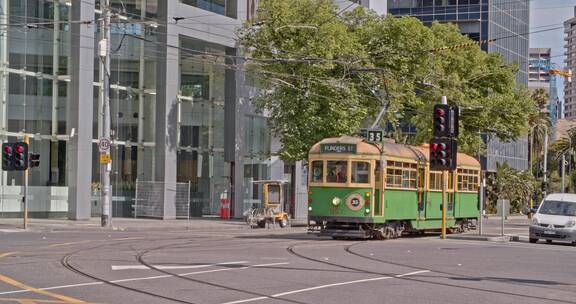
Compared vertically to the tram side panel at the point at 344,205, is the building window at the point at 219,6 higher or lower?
higher

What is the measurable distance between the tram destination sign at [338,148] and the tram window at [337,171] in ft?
1.31

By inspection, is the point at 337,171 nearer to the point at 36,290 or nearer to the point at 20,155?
the point at 20,155

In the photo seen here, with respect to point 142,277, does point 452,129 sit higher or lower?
higher

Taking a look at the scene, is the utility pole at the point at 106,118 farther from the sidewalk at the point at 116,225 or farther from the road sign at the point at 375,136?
the road sign at the point at 375,136

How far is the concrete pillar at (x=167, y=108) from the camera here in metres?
47.4

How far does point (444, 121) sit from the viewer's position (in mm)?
31812

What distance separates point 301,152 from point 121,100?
9455 mm

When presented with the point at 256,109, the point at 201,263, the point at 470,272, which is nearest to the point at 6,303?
the point at 201,263

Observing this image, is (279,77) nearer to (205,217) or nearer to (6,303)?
(205,217)

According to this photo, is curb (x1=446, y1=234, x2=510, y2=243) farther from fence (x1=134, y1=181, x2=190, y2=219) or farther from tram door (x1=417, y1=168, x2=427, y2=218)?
fence (x1=134, y1=181, x2=190, y2=219)

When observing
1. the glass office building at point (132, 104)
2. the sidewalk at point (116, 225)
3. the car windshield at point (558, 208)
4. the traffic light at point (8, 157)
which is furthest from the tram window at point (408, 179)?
the traffic light at point (8, 157)

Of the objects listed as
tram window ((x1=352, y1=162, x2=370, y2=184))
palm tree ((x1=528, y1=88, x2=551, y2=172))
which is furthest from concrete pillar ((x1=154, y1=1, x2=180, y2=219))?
palm tree ((x1=528, y1=88, x2=551, y2=172))

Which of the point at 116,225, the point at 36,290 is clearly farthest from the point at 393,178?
the point at 36,290

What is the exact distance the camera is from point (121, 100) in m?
47.7
